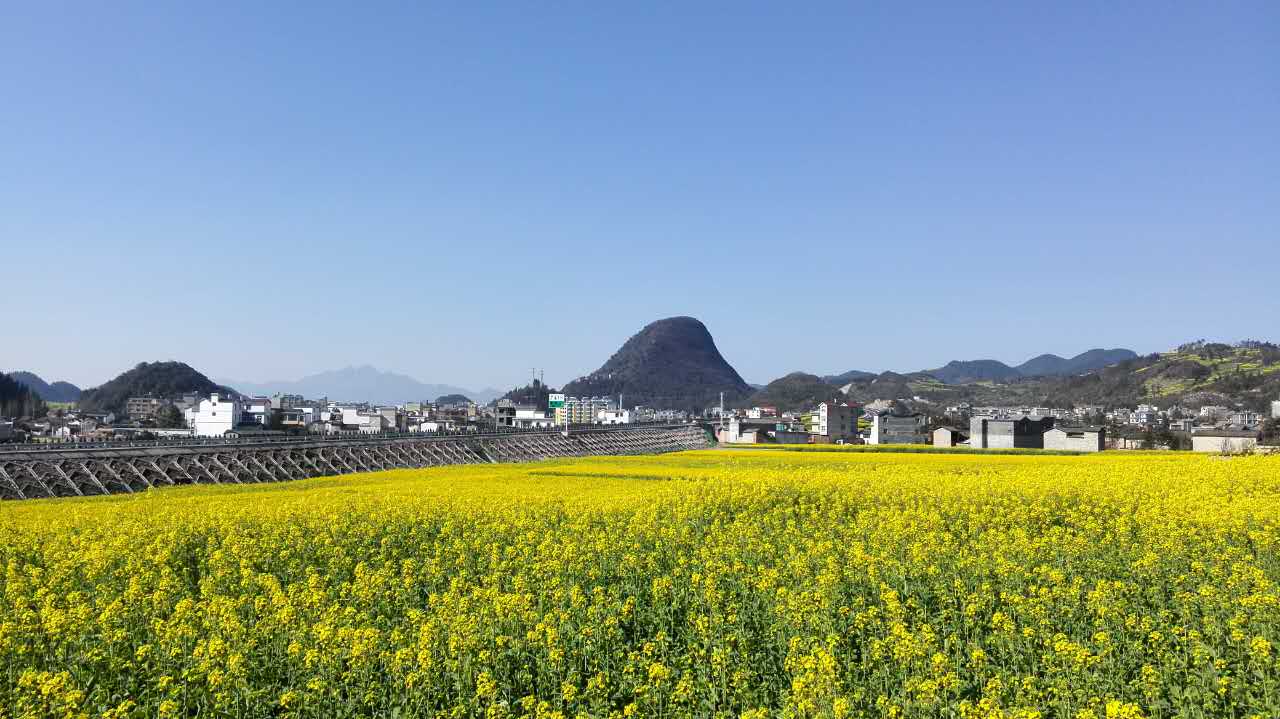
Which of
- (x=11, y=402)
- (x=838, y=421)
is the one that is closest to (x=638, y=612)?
(x=838, y=421)

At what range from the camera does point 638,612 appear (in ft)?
50.4

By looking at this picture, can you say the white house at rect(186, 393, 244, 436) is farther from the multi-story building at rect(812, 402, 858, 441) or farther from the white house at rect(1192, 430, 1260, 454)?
the white house at rect(1192, 430, 1260, 454)

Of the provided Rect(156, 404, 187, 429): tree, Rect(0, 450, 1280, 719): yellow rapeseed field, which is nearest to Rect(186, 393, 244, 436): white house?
Rect(156, 404, 187, 429): tree

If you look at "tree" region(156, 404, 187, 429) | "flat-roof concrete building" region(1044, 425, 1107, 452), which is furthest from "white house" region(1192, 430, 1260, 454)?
"tree" region(156, 404, 187, 429)

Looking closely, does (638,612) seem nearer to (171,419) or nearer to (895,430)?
(895,430)

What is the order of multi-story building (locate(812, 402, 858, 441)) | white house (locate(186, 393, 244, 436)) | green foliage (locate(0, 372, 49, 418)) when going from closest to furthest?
white house (locate(186, 393, 244, 436)) → multi-story building (locate(812, 402, 858, 441)) → green foliage (locate(0, 372, 49, 418))

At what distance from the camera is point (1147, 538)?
21000 mm

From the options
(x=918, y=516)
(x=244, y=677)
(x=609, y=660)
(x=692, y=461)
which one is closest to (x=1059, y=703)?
(x=609, y=660)

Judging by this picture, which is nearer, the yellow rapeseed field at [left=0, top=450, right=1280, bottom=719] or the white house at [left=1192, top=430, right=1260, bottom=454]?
the yellow rapeseed field at [left=0, top=450, right=1280, bottom=719]

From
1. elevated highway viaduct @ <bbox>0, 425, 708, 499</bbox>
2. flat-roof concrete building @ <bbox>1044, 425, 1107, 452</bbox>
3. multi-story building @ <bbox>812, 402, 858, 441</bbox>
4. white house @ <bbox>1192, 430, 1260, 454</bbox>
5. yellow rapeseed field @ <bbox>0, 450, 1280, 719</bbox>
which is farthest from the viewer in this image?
multi-story building @ <bbox>812, 402, 858, 441</bbox>

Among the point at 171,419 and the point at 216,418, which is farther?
the point at 171,419

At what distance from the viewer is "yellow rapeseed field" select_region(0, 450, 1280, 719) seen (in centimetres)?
1080

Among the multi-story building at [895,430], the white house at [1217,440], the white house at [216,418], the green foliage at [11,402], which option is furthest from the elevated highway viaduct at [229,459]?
the green foliage at [11,402]

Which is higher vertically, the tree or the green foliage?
the green foliage
